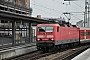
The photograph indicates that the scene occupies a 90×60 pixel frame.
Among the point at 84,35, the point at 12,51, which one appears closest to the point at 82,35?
the point at 84,35

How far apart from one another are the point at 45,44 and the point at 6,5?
25.7m

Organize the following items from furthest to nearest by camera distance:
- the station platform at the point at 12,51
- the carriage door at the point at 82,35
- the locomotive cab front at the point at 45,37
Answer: the carriage door at the point at 82,35 < the locomotive cab front at the point at 45,37 < the station platform at the point at 12,51

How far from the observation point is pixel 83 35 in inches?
1385

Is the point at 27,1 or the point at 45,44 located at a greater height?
the point at 27,1

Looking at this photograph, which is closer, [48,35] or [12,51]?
[12,51]

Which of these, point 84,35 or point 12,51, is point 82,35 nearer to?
point 84,35

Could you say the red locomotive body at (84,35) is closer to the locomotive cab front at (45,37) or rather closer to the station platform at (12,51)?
the station platform at (12,51)

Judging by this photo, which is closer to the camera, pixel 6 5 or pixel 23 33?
pixel 23 33

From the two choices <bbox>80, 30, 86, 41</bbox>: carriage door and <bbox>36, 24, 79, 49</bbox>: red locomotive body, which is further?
<bbox>80, 30, 86, 41</bbox>: carriage door

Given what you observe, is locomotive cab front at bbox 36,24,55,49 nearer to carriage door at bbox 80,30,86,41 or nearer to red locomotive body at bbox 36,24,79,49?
red locomotive body at bbox 36,24,79,49

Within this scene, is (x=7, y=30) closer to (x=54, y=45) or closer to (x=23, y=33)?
(x=23, y=33)

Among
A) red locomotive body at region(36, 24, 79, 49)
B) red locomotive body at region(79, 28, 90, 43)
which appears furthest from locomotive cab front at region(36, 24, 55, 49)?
red locomotive body at region(79, 28, 90, 43)

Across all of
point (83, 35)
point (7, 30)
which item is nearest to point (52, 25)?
point (7, 30)

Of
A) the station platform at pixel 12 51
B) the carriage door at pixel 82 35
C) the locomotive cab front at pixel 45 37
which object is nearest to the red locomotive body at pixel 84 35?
the carriage door at pixel 82 35
